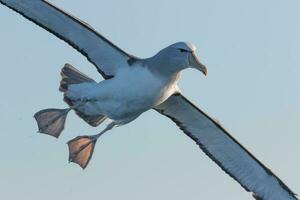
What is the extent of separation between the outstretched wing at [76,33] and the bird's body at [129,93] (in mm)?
328

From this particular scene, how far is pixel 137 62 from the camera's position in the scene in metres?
19.6

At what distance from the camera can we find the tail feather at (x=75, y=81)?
20625 mm

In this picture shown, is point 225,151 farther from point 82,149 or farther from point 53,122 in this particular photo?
point 53,122

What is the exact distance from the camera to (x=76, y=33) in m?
20.3

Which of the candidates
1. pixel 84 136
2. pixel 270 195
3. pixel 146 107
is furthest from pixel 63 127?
pixel 270 195

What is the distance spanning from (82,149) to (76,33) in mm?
2297

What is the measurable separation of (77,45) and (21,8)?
4.16ft

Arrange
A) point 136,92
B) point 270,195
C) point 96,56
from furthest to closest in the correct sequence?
point 270,195, point 96,56, point 136,92

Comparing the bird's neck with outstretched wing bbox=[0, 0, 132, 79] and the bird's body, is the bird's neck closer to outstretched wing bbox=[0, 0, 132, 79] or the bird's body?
the bird's body

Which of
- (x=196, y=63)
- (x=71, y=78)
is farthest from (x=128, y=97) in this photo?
(x=71, y=78)

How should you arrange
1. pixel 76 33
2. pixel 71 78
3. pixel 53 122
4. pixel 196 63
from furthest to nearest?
pixel 71 78
pixel 53 122
pixel 76 33
pixel 196 63

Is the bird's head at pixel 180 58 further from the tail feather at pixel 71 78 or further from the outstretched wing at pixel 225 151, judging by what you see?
the tail feather at pixel 71 78

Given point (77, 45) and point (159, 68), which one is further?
point (77, 45)

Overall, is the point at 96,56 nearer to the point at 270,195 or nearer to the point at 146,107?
the point at 146,107
